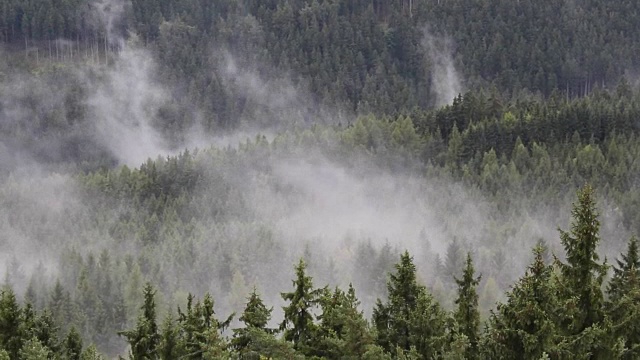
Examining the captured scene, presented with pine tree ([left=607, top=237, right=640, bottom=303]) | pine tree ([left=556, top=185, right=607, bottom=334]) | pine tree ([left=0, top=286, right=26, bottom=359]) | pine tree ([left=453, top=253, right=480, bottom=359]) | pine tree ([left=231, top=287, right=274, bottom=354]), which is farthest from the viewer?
pine tree ([left=0, top=286, right=26, bottom=359])

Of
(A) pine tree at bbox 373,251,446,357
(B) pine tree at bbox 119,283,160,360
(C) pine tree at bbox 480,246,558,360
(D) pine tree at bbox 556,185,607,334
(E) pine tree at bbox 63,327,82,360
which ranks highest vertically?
(E) pine tree at bbox 63,327,82,360

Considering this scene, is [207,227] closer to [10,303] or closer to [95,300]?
[95,300]

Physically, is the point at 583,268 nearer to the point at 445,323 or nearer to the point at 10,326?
the point at 445,323

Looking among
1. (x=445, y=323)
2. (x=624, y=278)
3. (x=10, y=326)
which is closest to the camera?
(x=624, y=278)

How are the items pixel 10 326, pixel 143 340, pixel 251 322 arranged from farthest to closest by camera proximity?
pixel 10 326
pixel 143 340
pixel 251 322

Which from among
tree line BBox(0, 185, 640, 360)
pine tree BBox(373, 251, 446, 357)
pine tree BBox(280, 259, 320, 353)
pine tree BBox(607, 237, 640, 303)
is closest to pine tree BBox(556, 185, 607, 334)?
tree line BBox(0, 185, 640, 360)

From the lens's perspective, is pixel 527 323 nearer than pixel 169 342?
Yes

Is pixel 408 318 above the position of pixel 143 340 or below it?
below

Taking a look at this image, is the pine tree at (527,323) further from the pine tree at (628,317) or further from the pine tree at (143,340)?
A: the pine tree at (143,340)

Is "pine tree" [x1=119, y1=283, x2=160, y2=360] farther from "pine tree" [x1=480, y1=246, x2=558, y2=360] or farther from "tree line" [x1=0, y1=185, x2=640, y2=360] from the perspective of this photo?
"pine tree" [x1=480, y1=246, x2=558, y2=360]

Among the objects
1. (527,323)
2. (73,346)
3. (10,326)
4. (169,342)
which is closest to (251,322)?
(169,342)

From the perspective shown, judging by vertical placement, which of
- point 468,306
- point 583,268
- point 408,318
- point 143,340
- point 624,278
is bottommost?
point 583,268

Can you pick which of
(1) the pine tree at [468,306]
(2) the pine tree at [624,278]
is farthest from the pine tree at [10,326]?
(2) the pine tree at [624,278]

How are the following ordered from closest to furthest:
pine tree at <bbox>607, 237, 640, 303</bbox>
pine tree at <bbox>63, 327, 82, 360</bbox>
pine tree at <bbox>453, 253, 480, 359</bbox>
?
pine tree at <bbox>607, 237, 640, 303</bbox> < pine tree at <bbox>453, 253, 480, 359</bbox> < pine tree at <bbox>63, 327, 82, 360</bbox>
